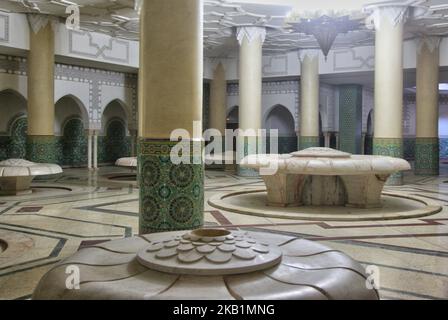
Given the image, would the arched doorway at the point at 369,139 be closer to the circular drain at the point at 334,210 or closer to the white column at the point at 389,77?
the white column at the point at 389,77

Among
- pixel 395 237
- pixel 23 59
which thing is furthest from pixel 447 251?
pixel 23 59

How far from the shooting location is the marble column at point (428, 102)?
10875 mm

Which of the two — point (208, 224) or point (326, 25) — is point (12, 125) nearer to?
point (326, 25)

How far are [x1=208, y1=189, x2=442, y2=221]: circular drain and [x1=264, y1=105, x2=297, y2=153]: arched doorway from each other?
28.4ft

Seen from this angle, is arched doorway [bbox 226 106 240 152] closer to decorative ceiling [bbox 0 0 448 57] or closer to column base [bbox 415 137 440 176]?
decorative ceiling [bbox 0 0 448 57]

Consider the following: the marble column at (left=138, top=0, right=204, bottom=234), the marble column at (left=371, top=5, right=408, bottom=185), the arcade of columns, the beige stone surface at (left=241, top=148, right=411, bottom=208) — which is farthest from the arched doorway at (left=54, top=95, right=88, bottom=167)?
the marble column at (left=138, top=0, right=204, bottom=234)

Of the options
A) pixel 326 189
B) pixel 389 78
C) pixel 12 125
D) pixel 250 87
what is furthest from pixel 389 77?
pixel 12 125

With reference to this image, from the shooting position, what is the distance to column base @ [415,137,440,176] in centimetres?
1109

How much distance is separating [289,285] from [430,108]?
1062 centimetres

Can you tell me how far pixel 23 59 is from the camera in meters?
10.4

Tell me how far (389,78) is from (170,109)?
666 centimetres

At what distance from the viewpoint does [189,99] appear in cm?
319

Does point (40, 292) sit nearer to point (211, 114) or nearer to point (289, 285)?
point (289, 285)

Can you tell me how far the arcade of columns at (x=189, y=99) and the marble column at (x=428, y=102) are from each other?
22mm
